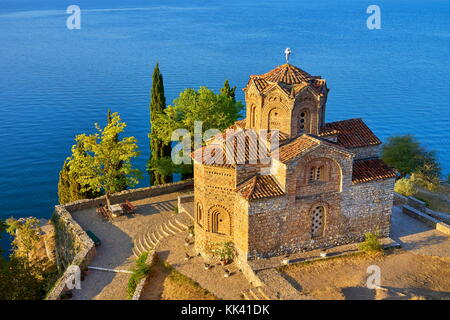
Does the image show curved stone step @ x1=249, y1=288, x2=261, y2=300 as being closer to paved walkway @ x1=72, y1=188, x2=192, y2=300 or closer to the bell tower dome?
paved walkway @ x1=72, y1=188, x2=192, y2=300

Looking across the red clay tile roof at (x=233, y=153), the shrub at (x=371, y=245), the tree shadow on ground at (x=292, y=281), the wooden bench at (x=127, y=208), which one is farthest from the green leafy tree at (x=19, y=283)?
the shrub at (x=371, y=245)

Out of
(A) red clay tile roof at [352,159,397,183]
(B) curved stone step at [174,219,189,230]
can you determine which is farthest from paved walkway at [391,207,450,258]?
(B) curved stone step at [174,219,189,230]

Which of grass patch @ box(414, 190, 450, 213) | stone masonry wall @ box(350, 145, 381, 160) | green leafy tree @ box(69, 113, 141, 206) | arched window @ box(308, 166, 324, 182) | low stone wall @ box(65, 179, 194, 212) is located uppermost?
stone masonry wall @ box(350, 145, 381, 160)

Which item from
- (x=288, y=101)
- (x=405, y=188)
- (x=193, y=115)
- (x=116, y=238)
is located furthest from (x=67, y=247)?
(x=405, y=188)

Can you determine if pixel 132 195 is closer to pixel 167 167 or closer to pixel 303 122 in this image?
pixel 167 167

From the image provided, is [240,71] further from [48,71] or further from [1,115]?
[1,115]

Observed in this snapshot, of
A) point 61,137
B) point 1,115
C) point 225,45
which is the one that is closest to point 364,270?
point 61,137
